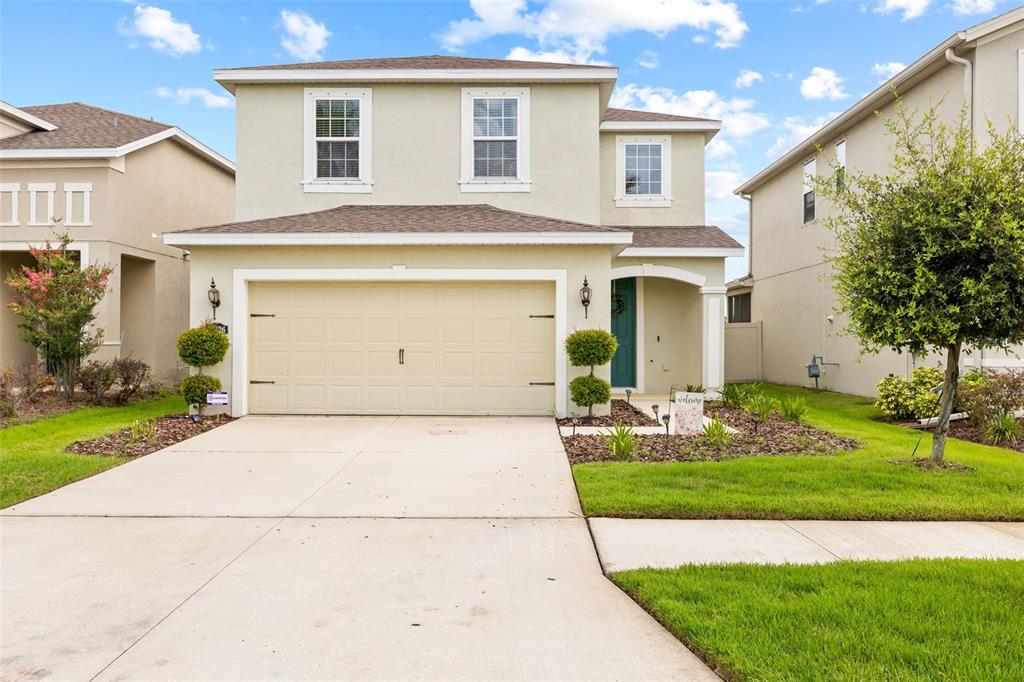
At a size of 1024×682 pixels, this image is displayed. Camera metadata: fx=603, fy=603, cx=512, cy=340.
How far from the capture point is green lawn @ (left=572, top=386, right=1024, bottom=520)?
5.37 meters

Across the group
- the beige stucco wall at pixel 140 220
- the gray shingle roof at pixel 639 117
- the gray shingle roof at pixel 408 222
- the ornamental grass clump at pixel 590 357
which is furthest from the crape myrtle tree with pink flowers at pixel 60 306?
the gray shingle roof at pixel 639 117

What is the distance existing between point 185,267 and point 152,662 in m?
15.8

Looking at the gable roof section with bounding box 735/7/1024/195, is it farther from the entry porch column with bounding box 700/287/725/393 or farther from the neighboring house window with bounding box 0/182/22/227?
the neighboring house window with bounding box 0/182/22/227

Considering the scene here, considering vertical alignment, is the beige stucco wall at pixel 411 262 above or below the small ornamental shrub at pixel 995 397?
above

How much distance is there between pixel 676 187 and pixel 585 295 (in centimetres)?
543

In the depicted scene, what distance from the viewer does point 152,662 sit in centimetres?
306

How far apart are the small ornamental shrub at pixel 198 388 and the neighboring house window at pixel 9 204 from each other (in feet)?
24.6

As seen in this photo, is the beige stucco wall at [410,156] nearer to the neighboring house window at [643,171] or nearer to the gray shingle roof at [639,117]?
the neighboring house window at [643,171]

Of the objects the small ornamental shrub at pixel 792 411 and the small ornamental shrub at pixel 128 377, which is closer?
the small ornamental shrub at pixel 792 411

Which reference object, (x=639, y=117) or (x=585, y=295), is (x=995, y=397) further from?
(x=639, y=117)

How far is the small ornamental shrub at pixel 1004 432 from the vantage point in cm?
871

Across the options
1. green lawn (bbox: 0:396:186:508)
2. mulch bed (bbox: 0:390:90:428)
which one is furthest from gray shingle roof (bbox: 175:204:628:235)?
mulch bed (bbox: 0:390:90:428)

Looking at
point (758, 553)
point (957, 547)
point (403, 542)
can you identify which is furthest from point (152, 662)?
point (957, 547)

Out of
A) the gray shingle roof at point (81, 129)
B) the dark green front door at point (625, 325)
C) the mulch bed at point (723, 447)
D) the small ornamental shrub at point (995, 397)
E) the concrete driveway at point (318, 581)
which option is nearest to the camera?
the concrete driveway at point (318, 581)
